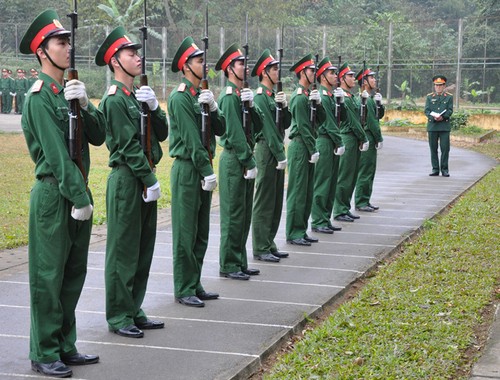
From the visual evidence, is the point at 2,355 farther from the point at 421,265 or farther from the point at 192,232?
the point at 421,265

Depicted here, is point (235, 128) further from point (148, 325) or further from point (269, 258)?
point (148, 325)

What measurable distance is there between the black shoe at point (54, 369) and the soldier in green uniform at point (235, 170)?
10.4ft

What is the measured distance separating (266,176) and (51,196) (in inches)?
167

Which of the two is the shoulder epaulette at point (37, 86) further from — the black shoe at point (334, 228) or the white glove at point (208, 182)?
the black shoe at point (334, 228)

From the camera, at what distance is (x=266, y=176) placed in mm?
9680

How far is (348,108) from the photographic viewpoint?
12820 mm

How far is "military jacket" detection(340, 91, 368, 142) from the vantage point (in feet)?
42.1

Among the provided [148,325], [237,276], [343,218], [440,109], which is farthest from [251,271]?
[440,109]

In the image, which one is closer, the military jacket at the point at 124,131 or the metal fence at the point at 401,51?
the military jacket at the point at 124,131

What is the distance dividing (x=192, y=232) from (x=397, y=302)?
5.96 feet

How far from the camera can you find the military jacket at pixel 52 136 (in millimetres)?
5598

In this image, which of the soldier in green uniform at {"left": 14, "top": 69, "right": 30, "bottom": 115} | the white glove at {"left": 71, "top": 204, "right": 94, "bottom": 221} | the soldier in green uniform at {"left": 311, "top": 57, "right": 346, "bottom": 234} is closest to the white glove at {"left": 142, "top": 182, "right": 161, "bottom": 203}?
the white glove at {"left": 71, "top": 204, "right": 94, "bottom": 221}

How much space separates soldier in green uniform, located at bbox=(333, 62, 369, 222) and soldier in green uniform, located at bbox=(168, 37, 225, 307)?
530cm

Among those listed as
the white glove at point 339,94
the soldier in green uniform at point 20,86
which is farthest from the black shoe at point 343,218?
the soldier in green uniform at point 20,86
